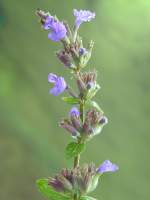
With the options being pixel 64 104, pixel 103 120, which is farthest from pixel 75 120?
pixel 64 104

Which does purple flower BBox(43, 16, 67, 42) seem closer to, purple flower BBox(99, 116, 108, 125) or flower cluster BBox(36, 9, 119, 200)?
flower cluster BBox(36, 9, 119, 200)

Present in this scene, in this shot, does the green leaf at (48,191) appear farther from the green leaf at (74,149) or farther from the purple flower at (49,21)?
the purple flower at (49,21)

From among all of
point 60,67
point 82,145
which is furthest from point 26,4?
point 82,145

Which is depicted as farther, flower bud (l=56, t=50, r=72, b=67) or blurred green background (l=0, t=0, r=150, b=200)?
blurred green background (l=0, t=0, r=150, b=200)

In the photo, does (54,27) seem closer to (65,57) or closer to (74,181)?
(65,57)

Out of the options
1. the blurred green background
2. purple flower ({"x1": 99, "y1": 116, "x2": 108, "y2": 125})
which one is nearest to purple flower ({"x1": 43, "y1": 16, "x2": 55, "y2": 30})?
purple flower ({"x1": 99, "y1": 116, "x2": 108, "y2": 125})

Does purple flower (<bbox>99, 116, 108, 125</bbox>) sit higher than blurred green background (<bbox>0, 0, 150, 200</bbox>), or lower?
lower

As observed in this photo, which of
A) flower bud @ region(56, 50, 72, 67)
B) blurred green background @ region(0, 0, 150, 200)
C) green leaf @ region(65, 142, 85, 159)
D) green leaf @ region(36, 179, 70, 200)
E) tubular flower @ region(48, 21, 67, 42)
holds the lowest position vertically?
green leaf @ region(36, 179, 70, 200)
